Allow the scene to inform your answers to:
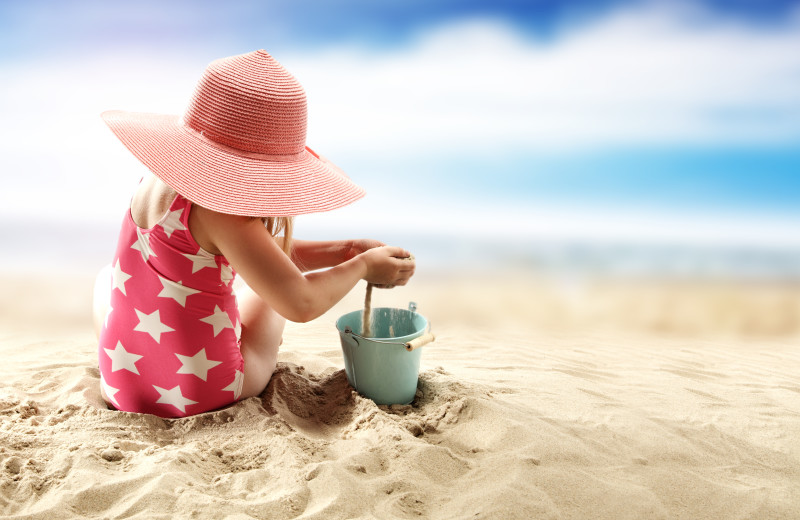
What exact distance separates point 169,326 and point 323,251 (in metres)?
0.67

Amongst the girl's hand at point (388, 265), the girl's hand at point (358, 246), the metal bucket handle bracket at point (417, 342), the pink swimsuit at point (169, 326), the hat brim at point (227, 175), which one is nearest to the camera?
the hat brim at point (227, 175)

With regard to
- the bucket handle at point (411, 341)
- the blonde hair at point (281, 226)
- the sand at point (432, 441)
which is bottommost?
the sand at point (432, 441)

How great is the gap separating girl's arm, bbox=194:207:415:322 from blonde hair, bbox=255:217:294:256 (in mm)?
128

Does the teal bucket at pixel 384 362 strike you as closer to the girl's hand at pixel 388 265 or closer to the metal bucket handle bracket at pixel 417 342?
the metal bucket handle bracket at pixel 417 342

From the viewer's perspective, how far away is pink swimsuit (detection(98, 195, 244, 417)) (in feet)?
6.27

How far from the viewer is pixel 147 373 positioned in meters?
2.07

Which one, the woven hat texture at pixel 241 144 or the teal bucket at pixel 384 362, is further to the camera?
the teal bucket at pixel 384 362

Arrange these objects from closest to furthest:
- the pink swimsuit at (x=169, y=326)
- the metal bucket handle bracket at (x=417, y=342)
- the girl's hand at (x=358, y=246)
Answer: the pink swimsuit at (x=169, y=326) → the metal bucket handle bracket at (x=417, y=342) → the girl's hand at (x=358, y=246)

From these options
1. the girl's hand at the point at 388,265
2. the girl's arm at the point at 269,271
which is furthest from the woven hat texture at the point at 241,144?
the girl's hand at the point at 388,265

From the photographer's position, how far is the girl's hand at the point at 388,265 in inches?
83.0

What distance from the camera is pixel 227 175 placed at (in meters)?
1.70

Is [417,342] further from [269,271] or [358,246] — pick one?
[269,271]

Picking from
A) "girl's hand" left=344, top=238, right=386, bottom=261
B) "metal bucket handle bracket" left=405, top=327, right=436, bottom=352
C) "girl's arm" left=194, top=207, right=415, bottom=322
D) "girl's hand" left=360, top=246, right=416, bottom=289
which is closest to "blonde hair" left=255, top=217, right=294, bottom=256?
Answer: "girl's arm" left=194, top=207, right=415, bottom=322

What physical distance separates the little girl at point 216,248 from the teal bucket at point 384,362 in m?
0.22
